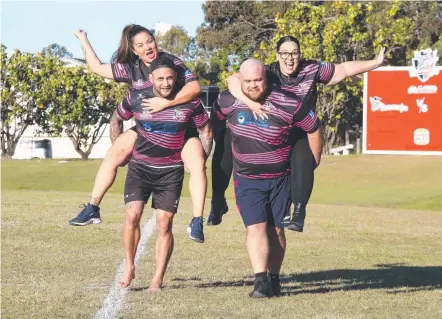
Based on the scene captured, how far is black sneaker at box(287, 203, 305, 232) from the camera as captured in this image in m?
9.63

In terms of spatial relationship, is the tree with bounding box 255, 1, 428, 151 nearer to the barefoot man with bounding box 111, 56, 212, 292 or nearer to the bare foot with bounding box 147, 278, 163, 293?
the barefoot man with bounding box 111, 56, 212, 292

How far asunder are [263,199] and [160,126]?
1210 mm

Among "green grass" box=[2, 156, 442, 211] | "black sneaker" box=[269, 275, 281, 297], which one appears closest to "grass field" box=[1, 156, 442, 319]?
"black sneaker" box=[269, 275, 281, 297]

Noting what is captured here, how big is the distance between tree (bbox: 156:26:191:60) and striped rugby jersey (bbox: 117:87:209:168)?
65924 millimetres

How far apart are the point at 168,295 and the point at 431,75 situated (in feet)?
103

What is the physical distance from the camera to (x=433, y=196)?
34094mm

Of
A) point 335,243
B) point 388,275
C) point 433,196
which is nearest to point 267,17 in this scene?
point 433,196

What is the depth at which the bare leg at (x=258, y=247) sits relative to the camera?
9648mm

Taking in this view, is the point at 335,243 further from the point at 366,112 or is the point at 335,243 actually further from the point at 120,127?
Result: the point at 366,112

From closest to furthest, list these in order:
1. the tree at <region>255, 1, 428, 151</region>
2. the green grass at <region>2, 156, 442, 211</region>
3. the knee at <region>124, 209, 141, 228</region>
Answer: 1. the knee at <region>124, 209, 141, 228</region>
2. the green grass at <region>2, 156, 442, 211</region>
3. the tree at <region>255, 1, 428, 151</region>

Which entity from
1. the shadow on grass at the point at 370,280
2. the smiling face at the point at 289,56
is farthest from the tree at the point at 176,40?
the smiling face at the point at 289,56

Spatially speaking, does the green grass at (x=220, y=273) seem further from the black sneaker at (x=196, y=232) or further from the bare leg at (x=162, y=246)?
the black sneaker at (x=196, y=232)

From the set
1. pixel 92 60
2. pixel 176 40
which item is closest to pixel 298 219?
pixel 92 60

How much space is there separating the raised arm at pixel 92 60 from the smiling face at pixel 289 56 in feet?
5.52
